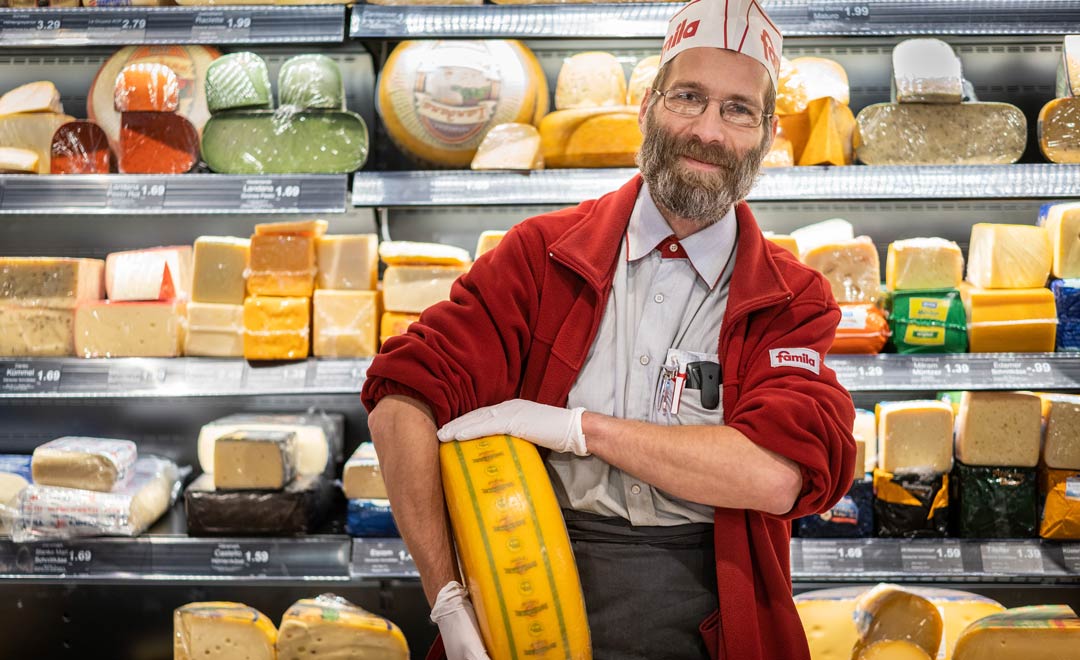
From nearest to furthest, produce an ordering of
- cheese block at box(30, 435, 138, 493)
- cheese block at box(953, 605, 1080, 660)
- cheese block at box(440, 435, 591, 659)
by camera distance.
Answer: cheese block at box(440, 435, 591, 659) < cheese block at box(953, 605, 1080, 660) < cheese block at box(30, 435, 138, 493)

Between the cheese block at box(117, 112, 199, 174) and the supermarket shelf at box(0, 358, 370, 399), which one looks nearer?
the supermarket shelf at box(0, 358, 370, 399)

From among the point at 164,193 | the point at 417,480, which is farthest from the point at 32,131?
the point at 417,480

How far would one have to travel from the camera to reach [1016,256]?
2273 mm

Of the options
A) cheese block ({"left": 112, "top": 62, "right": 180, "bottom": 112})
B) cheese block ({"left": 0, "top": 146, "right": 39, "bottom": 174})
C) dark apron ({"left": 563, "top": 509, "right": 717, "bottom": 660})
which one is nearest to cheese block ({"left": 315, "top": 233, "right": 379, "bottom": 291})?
cheese block ({"left": 112, "top": 62, "right": 180, "bottom": 112})

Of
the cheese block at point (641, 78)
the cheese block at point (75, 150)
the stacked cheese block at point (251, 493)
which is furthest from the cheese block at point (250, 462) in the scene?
the cheese block at point (641, 78)

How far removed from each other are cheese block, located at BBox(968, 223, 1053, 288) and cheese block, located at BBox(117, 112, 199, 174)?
2.16m

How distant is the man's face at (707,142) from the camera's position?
1.43 meters

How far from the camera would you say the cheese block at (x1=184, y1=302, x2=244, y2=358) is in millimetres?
2316

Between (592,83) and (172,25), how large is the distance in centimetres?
110

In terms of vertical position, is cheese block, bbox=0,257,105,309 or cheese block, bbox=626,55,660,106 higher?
cheese block, bbox=626,55,660,106

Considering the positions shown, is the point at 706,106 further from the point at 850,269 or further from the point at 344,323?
the point at 344,323

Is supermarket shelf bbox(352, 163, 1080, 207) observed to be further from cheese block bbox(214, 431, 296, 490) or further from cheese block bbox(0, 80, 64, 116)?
cheese block bbox(0, 80, 64, 116)

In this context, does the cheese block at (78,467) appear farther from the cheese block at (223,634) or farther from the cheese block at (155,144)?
the cheese block at (155,144)

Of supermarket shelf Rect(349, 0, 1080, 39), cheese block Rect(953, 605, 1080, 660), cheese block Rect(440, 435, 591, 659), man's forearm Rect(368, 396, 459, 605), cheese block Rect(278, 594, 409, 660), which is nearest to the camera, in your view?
cheese block Rect(440, 435, 591, 659)
